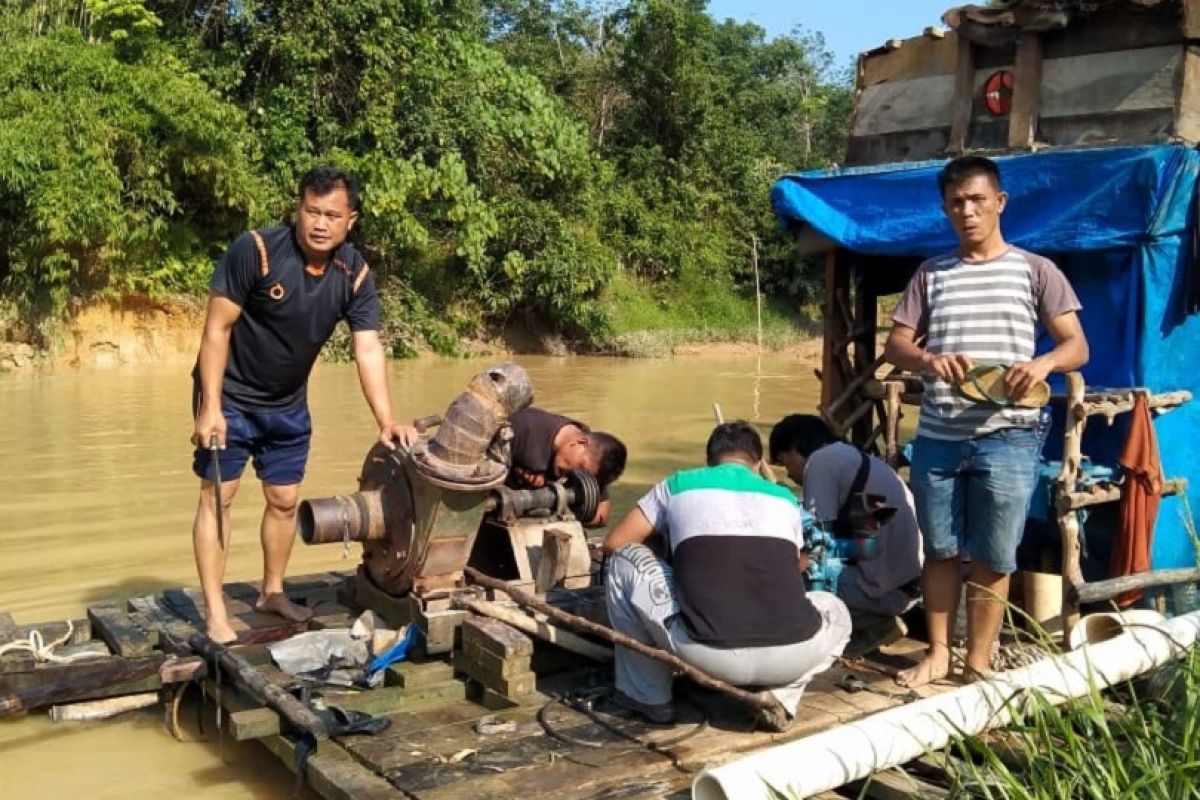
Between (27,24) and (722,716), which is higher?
(27,24)

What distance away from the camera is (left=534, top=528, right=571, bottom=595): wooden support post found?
4.46 m

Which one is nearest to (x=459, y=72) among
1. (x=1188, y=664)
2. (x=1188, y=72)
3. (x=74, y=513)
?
(x=74, y=513)

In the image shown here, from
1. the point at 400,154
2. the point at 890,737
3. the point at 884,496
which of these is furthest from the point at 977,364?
the point at 400,154

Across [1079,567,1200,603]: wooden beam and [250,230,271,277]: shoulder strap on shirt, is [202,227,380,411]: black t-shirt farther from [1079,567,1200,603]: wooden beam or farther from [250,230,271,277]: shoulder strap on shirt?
[1079,567,1200,603]: wooden beam

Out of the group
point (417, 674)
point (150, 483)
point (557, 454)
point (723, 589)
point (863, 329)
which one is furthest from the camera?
point (150, 483)

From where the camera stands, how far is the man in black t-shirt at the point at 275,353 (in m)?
4.30

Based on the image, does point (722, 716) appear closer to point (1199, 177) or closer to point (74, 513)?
point (1199, 177)

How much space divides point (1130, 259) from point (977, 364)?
70.1 inches

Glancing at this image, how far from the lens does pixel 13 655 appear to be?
4.38 metres

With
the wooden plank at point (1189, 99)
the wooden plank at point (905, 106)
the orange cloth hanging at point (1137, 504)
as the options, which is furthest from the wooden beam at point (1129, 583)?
the wooden plank at point (905, 106)

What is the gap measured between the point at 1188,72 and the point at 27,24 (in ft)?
51.5

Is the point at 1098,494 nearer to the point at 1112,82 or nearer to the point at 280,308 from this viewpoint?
the point at 1112,82

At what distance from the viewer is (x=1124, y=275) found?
205 inches

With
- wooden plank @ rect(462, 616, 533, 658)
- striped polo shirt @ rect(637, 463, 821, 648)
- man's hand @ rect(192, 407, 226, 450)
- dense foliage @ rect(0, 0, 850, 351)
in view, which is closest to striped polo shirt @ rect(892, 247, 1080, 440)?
striped polo shirt @ rect(637, 463, 821, 648)
